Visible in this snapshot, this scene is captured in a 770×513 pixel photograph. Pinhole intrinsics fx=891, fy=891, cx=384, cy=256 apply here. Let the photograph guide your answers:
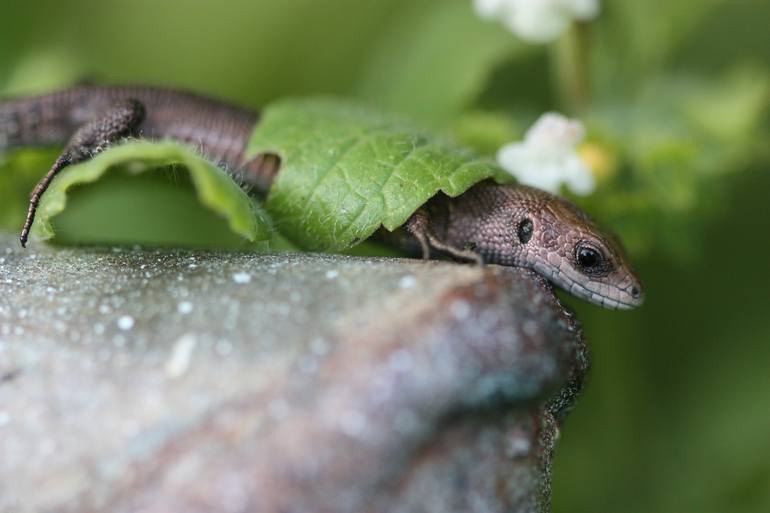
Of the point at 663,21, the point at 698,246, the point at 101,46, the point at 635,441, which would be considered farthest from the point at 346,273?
the point at 101,46

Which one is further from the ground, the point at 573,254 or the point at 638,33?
the point at 638,33

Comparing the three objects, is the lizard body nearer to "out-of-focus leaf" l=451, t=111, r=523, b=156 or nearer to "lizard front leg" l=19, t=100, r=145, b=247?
"lizard front leg" l=19, t=100, r=145, b=247

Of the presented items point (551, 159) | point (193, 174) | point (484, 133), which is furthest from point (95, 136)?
point (551, 159)

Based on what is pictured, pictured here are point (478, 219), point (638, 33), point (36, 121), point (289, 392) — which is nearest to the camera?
point (289, 392)

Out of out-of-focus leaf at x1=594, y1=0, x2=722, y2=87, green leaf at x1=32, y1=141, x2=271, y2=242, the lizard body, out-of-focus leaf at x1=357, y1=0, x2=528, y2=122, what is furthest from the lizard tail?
out-of-focus leaf at x1=594, y1=0, x2=722, y2=87

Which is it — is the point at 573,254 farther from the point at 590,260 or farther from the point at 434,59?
the point at 434,59

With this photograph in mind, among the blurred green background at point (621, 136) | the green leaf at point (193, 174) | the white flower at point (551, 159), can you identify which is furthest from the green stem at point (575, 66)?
the green leaf at point (193, 174)

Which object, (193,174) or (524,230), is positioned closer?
(193,174)
